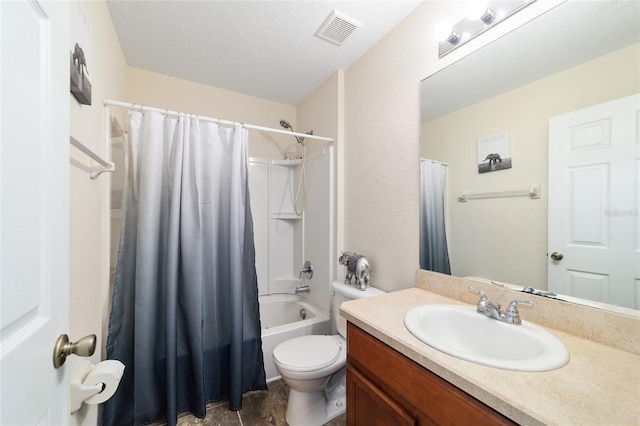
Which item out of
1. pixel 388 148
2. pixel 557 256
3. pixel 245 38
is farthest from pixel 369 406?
pixel 245 38

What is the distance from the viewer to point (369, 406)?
2.91 ft

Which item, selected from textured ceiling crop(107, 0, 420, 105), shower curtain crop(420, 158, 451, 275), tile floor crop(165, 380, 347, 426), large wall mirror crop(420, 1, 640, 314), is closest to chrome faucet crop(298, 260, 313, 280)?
tile floor crop(165, 380, 347, 426)

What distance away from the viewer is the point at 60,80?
0.53 meters

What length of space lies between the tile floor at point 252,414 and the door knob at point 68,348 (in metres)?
1.24

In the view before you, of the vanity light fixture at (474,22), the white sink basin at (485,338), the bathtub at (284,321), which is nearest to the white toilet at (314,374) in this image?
the bathtub at (284,321)

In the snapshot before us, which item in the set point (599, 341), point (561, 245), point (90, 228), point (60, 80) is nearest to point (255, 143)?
point (90, 228)

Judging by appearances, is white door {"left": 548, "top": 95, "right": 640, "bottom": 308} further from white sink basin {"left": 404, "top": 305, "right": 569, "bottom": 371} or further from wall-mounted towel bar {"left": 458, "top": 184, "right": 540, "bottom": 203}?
white sink basin {"left": 404, "top": 305, "right": 569, "bottom": 371}

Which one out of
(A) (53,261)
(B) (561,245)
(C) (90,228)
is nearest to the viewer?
(A) (53,261)

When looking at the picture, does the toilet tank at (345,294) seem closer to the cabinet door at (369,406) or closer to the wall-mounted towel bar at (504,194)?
the cabinet door at (369,406)

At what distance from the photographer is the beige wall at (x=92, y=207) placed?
0.87 meters

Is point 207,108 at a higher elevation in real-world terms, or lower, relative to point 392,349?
higher

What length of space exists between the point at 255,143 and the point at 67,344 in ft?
7.12

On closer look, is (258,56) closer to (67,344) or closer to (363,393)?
(67,344)

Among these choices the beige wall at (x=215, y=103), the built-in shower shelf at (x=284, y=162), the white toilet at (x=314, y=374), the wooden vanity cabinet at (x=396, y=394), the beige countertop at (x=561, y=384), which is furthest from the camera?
the built-in shower shelf at (x=284, y=162)
